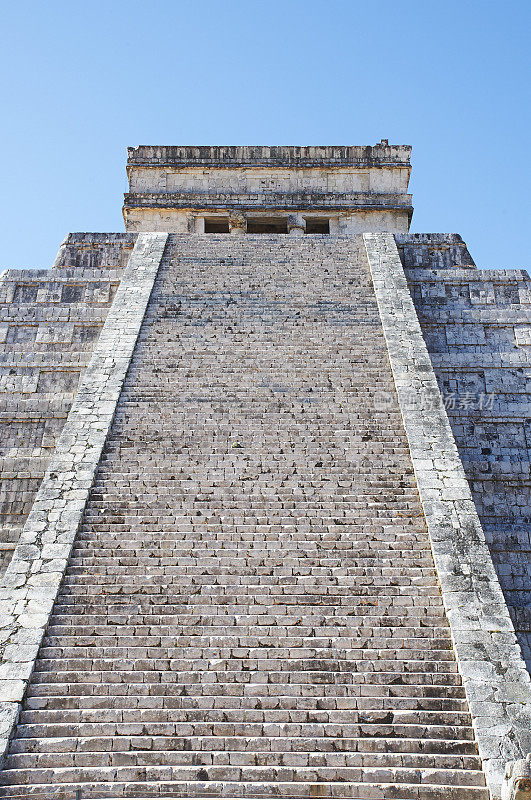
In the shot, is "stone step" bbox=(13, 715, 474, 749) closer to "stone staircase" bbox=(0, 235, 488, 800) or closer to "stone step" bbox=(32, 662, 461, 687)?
"stone staircase" bbox=(0, 235, 488, 800)

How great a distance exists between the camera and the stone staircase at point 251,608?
623 cm

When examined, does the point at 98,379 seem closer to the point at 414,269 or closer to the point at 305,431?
the point at 305,431

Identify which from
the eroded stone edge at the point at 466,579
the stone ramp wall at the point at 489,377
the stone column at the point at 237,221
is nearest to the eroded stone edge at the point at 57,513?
the eroded stone edge at the point at 466,579

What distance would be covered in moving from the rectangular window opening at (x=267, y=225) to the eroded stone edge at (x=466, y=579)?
8.24m

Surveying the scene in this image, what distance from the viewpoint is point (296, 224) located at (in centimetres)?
1889

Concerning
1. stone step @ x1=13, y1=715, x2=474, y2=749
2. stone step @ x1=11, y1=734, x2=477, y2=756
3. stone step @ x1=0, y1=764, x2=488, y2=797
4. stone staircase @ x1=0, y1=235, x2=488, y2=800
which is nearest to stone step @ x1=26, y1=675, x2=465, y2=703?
stone staircase @ x1=0, y1=235, x2=488, y2=800

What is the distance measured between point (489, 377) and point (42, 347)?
723cm

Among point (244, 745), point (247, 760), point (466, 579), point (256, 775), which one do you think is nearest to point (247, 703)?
point (244, 745)

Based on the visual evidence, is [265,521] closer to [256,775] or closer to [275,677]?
[275,677]

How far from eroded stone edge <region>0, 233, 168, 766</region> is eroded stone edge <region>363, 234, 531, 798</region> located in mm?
3826

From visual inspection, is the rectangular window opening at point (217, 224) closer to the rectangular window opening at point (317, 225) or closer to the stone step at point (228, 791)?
the rectangular window opening at point (317, 225)

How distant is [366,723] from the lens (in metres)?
6.46

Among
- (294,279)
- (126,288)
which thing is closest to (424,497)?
(294,279)

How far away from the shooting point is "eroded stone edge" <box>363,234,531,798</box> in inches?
251
